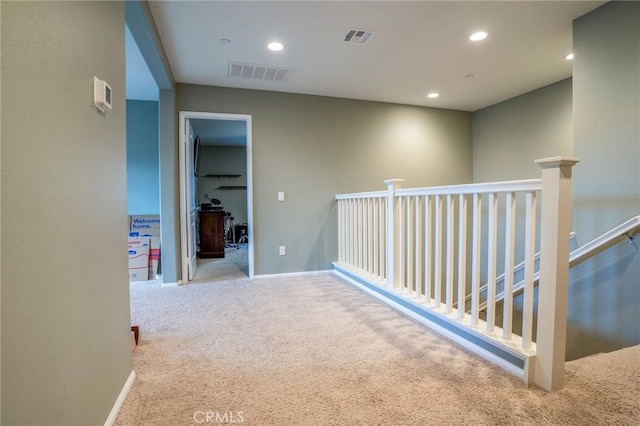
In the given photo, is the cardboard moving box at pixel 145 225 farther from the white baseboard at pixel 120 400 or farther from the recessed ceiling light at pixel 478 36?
the recessed ceiling light at pixel 478 36

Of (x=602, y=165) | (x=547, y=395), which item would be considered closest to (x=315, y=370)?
(x=547, y=395)

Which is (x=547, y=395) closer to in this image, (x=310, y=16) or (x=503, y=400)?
(x=503, y=400)

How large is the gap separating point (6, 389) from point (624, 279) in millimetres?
3245

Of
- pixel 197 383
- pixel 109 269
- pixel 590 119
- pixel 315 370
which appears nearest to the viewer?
pixel 109 269

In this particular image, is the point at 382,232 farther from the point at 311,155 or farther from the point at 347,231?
the point at 311,155

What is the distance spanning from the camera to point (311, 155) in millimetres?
4012

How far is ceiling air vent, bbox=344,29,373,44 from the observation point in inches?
101

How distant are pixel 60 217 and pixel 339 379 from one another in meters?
1.33

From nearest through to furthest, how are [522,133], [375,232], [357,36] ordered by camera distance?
[357,36]
[375,232]
[522,133]

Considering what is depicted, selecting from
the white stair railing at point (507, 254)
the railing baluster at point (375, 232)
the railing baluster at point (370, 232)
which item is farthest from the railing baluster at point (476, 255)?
the railing baluster at point (370, 232)

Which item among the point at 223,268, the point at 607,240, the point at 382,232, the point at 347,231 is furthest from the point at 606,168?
the point at 223,268

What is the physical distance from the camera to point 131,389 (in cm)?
148

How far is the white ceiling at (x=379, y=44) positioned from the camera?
89.8 inches

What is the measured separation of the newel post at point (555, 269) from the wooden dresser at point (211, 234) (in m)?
4.97
